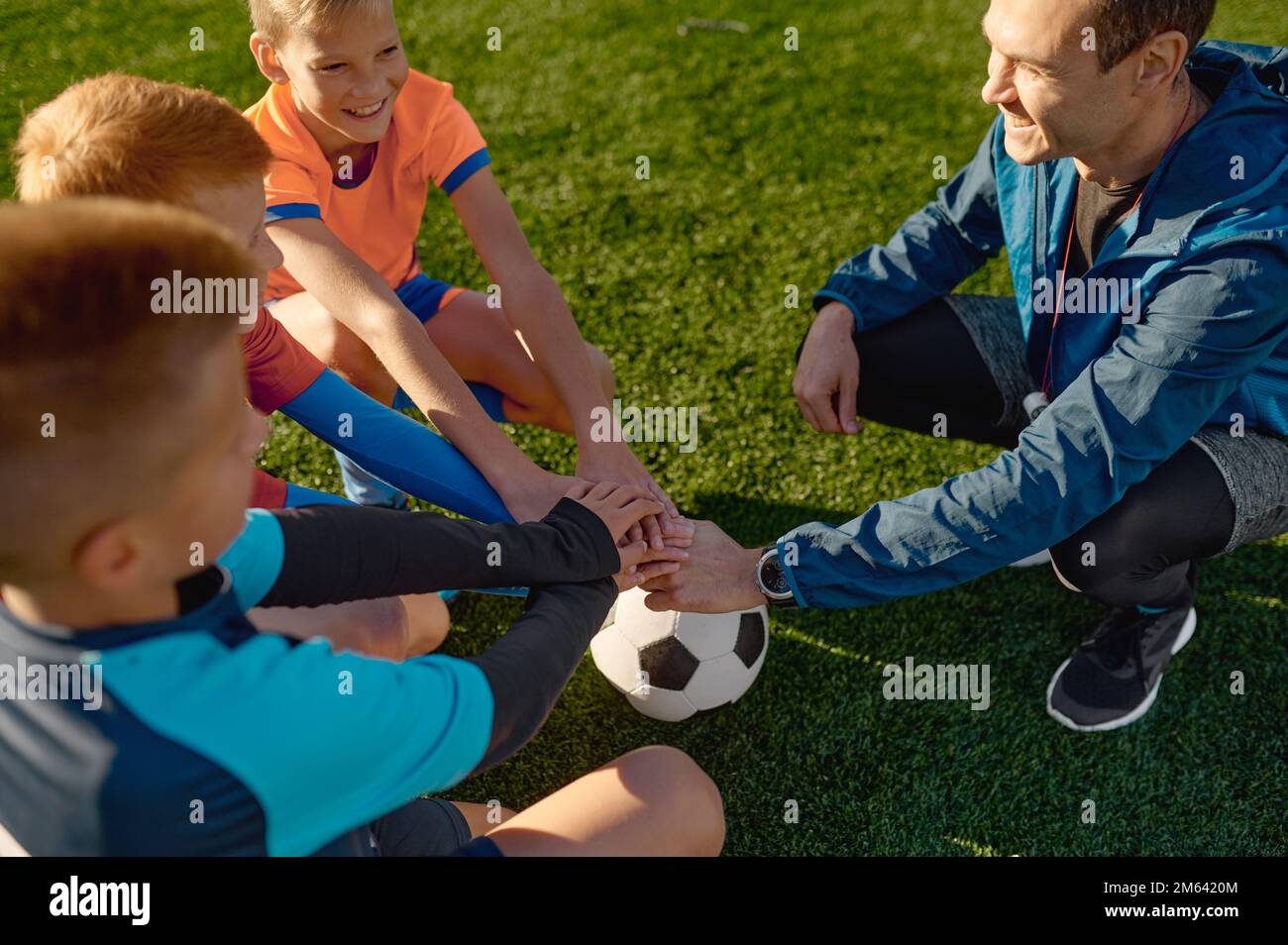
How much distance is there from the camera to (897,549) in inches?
85.0

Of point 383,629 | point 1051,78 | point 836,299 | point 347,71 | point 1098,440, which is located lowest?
point 383,629

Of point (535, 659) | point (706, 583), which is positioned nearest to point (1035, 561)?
point (706, 583)

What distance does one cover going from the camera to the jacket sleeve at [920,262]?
277 cm

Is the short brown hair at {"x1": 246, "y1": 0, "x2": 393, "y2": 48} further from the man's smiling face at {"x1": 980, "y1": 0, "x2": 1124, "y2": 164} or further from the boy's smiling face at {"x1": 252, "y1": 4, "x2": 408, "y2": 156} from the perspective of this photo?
the man's smiling face at {"x1": 980, "y1": 0, "x2": 1124, "y2": 164}

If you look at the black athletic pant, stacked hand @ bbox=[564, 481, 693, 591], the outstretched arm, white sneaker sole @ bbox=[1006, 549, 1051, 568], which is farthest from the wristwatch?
white sneaker sole @ bbox=[1006, 549, 1051, 568]

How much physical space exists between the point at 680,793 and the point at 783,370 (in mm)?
1832

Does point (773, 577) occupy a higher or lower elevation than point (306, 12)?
lower

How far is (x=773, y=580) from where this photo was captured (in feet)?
7.51

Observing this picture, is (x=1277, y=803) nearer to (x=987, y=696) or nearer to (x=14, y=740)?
(x=987, y=696)

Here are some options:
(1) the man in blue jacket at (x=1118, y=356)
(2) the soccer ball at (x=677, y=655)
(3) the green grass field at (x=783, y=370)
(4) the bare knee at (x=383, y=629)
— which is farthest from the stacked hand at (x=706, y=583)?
(4) the bare knee at (x=383, y=629)

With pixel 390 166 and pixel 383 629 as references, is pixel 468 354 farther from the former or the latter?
pixel 383 629

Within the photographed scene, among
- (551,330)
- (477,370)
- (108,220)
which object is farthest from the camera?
(477,370)
